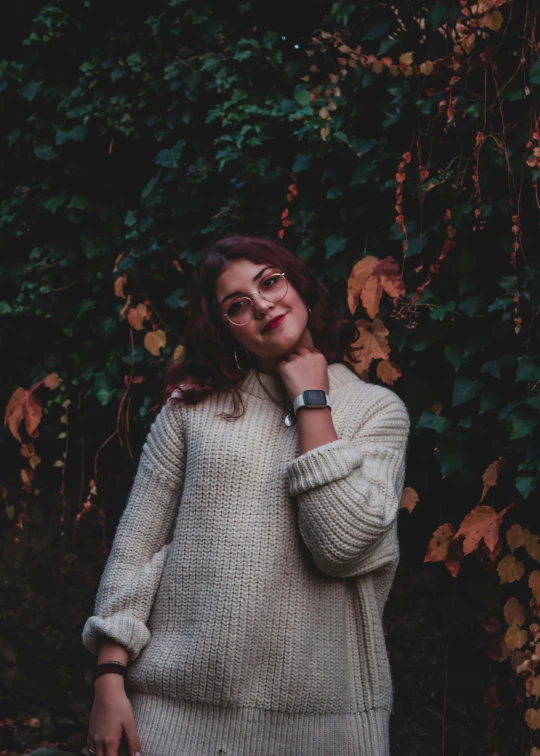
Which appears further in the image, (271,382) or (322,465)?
(271,382)

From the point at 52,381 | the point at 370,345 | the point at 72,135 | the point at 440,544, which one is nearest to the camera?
the point at 440,544

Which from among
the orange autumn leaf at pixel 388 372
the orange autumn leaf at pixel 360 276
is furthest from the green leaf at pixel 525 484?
the orange autumn leaf at pixel 360 276

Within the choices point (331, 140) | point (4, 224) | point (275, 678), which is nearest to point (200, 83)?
point (331, 140)

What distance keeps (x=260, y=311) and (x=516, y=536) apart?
999 millimetres

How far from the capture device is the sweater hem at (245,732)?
1.64 metres

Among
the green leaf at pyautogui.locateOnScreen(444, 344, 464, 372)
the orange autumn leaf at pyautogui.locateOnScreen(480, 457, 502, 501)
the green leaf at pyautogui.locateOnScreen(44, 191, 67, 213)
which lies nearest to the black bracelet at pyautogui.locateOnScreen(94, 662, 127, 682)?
the orange autumn leaf at pyautogui.locateOnScreen(480, 457, 502, 501)

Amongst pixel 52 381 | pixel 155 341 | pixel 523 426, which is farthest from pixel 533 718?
pixel 52 381

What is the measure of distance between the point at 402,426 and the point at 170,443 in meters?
0.56

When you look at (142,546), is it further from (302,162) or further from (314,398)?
(302,162)

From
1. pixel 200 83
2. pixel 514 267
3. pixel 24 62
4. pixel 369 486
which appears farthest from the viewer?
pixel 24 62

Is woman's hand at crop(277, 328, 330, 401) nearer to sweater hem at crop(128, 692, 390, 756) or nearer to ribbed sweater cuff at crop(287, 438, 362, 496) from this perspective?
ribbed sweater cuff at crop(287, 438, 362, 496)

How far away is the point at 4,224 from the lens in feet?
11.1

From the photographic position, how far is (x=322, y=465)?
1.63 meters

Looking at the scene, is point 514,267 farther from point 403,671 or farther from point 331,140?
point 403,671
